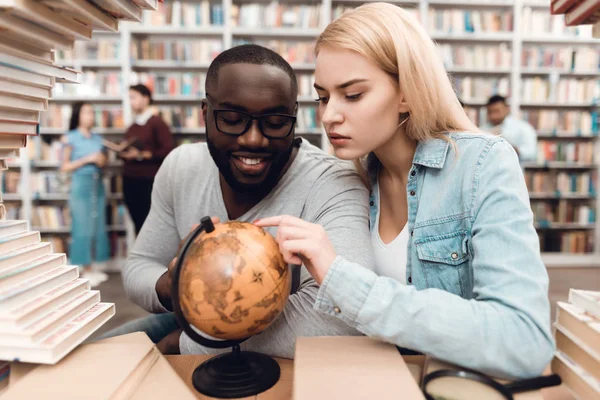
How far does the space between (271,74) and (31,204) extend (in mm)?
5137

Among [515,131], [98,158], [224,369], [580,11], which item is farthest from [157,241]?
[515,131]

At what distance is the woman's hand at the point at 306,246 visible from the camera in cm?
94

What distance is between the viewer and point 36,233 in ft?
3.37

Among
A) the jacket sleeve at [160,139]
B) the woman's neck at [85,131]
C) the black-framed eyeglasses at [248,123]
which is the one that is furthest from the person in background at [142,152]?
the black-framed eyeglasses at [248,123]

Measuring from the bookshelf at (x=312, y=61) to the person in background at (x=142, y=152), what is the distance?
65cm

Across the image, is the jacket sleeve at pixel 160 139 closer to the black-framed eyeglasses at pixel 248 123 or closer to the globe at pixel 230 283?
the black-framed eyeglasses at pixel 248 123

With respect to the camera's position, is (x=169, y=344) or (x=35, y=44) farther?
(x=169, y=344)

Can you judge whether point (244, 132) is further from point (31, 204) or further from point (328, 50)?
point (31, 204)

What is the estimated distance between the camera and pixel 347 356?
2.90 ft

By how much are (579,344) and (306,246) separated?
0.57 meters

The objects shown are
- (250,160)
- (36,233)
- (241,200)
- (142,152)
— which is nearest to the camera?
(36,233)

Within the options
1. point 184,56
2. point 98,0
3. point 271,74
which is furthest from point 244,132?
point 184,56

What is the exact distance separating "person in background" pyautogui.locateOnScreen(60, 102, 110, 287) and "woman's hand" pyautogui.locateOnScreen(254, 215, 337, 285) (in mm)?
4179

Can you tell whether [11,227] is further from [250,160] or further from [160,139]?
[160,139]
